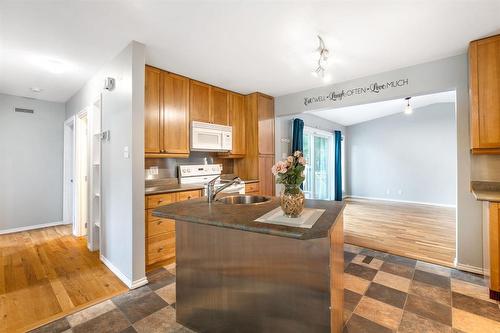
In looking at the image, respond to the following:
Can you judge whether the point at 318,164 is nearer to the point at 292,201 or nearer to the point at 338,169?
the point at 338,169

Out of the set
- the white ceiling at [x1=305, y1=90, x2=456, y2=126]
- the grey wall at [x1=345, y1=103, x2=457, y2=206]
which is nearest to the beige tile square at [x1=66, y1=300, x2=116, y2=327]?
the white ceiling at [x1=305, y1=90, x2=456, y2=126]

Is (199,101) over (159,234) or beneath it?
over

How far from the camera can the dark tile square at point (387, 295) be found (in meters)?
1.97

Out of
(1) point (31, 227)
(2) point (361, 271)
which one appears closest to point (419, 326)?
(2) point (361, 271)

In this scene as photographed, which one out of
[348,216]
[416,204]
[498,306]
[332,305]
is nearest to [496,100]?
[498,306]

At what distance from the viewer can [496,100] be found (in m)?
2.22

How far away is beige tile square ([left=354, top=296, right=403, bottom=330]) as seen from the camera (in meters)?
1.73

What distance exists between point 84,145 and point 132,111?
2.17m

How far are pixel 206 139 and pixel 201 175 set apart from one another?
663mm

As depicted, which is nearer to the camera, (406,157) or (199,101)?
(199,101)

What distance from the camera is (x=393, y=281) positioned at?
2312mm

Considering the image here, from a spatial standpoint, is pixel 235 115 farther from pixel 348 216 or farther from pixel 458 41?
pixel 348 216

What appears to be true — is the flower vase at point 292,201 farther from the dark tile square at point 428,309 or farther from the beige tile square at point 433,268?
the beige tile square at point 433,268

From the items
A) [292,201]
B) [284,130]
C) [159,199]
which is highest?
[284,130]
